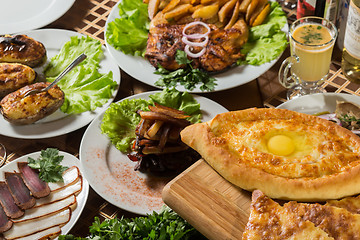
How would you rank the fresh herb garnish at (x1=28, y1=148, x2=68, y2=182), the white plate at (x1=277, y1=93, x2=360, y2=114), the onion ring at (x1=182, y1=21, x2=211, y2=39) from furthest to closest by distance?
the onion ring at (x1=182, y1=21, x2=211, y2=39)
the white plate at (x1=277, y1=93, x2=360, y2=114)
the fresh herb garnish at (x1=28, y1=148, x2=68, y2=182)

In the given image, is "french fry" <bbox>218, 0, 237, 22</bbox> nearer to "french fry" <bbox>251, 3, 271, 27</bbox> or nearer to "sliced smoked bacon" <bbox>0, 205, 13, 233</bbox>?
"french fry" <bbox>251, 3, 271, 27</bbox>

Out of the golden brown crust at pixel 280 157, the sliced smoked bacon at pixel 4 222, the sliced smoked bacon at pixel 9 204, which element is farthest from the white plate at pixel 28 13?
the golden brown crust at pixel 280 157

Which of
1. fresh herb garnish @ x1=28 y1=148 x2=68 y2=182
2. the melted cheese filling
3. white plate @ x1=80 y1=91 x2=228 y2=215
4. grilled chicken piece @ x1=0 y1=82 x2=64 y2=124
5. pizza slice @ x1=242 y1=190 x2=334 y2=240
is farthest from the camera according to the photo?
grilled chicken piece @ x1=0 y1=82 x2=64 y2=124

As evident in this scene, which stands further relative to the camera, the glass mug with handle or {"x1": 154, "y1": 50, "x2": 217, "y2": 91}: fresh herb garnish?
{"x1": 154, "y1": 50, "x2": 217, "y2": 91}: fresh herb garnish

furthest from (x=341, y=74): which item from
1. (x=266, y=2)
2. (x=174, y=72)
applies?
(x=174, y=72)

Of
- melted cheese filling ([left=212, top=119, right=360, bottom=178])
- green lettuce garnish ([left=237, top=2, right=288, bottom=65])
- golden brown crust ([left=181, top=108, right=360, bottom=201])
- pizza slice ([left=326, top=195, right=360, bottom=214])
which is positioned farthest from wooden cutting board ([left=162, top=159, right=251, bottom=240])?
green lettuce garnish ([left=237, top=2, right=288, bottom=65])

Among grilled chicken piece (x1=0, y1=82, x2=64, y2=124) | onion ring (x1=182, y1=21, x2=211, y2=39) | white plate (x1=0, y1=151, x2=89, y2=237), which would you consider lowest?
white plate (x1=0, y1=151, x2=89, y2=237)

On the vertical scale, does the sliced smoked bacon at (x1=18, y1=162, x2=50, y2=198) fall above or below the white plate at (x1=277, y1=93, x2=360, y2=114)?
below
